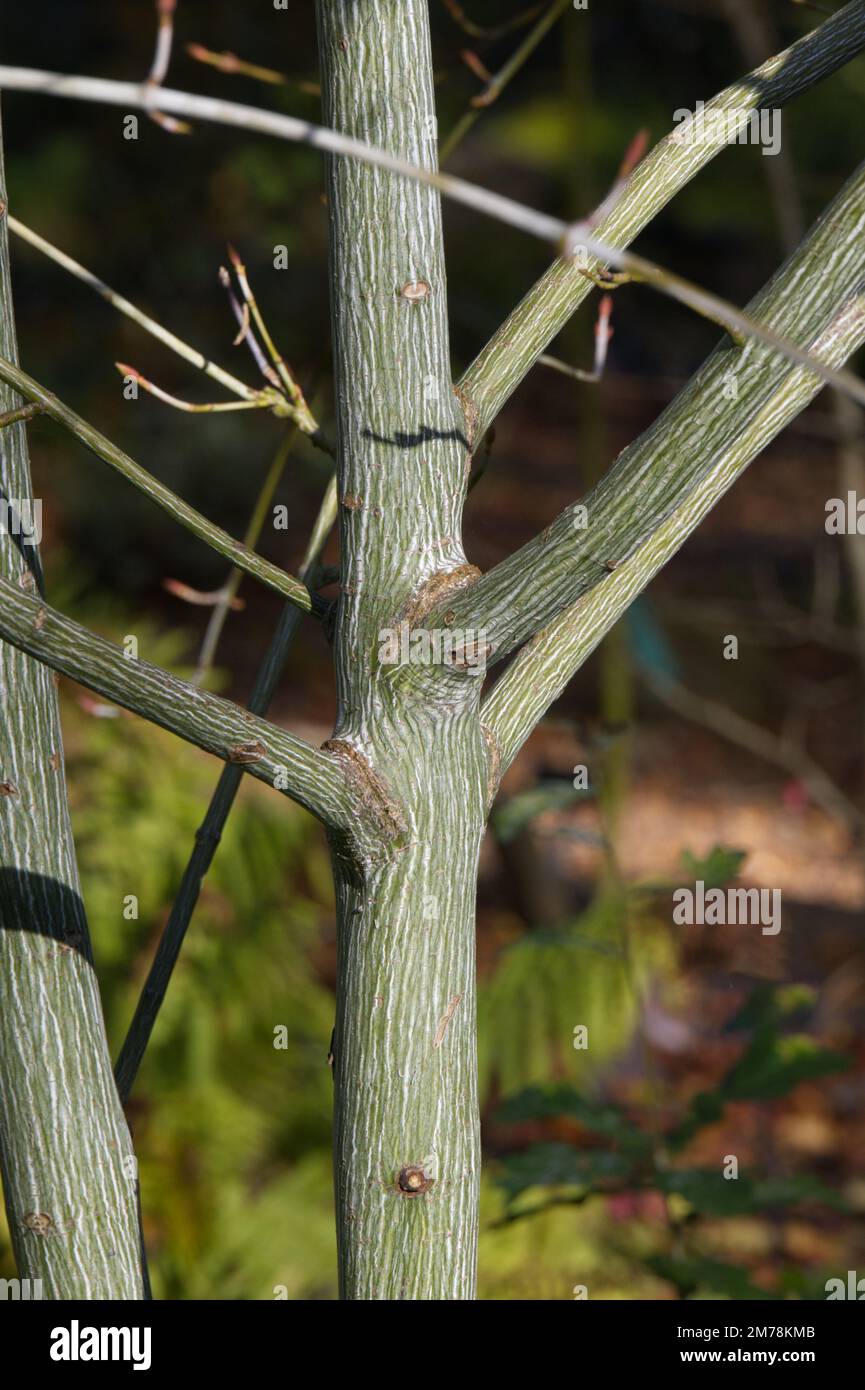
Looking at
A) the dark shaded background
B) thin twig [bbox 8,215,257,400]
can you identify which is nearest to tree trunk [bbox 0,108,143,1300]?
thin twig [bbox 8,215,257,400]

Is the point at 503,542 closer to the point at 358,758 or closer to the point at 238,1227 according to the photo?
the point at 238,1227

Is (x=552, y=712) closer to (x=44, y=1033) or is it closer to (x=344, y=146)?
(x=44, y=1033)

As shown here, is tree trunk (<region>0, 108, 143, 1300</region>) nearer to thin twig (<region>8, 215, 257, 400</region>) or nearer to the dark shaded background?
thin twig (<region>8, 215, 257, 400</region>)

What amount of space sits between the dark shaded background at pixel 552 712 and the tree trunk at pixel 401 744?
364mm

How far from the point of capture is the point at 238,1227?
8.67 feet

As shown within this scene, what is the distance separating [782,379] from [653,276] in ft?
0.69

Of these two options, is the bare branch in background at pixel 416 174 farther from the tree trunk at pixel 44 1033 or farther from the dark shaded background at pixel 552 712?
the dark shaded background at pixel 552 712

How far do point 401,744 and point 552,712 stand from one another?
15.4 feet

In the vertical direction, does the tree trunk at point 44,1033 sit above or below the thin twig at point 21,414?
below

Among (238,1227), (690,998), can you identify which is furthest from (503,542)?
(238,1227)

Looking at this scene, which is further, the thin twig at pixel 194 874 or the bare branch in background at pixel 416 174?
the thin twig at pixel 194 874

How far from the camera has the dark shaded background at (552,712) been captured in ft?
9.02

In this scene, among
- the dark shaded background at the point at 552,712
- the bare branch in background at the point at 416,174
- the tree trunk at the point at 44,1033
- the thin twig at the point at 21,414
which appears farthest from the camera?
the dark shaded background at the point at 552,712

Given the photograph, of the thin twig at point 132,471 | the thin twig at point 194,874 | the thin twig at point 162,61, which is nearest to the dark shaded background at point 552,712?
the thin twig at point 194,874
